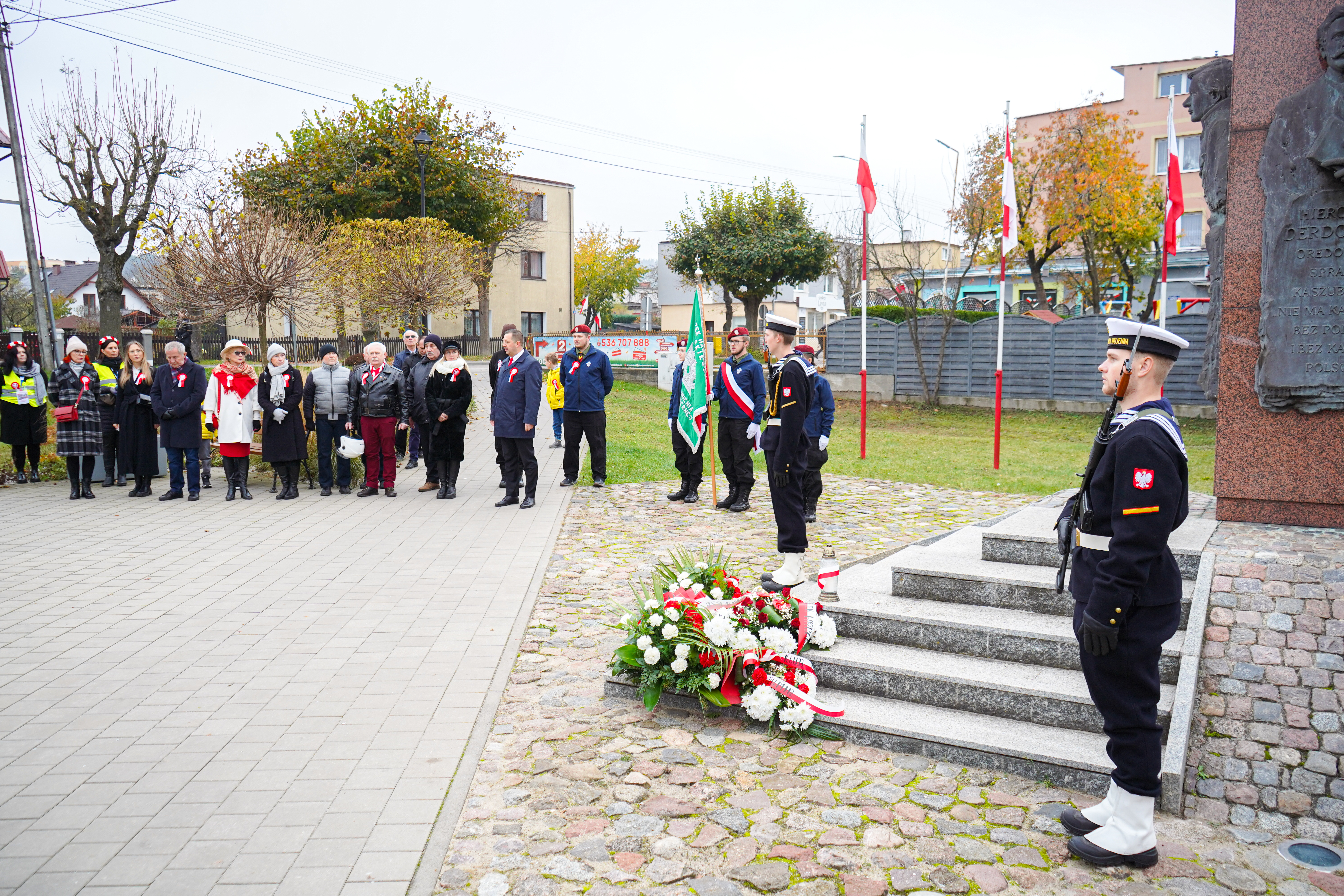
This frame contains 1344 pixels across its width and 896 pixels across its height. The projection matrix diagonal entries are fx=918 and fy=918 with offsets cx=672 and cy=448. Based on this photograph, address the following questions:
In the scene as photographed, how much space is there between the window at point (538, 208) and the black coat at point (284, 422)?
37.3 meters

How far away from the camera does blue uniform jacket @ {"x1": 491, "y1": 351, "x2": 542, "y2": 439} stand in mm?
11703

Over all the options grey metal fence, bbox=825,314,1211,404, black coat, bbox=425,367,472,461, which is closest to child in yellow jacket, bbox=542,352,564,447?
black coat, bbox=425,367,472,461

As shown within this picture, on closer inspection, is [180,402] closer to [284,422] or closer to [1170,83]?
[284,422]

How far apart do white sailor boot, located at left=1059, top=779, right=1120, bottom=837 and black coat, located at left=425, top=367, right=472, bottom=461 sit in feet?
31.1

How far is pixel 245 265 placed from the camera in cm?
2112

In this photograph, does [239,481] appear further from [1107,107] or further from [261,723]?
[1107,107]

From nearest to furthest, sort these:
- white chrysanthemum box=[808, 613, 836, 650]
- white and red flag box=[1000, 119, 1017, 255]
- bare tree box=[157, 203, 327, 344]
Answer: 1. white chrysanthemum box=[808, 613, 836, 650]
2. white and red flag box=[1000, 119, 1017, 255]
3. bare tree box=[157, 203, 327, 344]

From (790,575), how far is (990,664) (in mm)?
1535

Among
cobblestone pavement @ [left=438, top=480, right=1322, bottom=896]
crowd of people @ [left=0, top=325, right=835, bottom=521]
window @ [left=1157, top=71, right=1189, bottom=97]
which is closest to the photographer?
cobblestone pavement @ [left=438, top=480, right=1322, bottom=896]

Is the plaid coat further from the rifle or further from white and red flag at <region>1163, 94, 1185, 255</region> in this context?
white and red flag at <region>1163, 94, 1185, 255</region>

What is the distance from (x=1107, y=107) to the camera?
44688 millimetres

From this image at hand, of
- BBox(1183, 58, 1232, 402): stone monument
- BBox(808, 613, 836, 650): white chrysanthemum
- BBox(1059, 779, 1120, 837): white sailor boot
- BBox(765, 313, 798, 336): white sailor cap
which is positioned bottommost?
BBox(1059, 779, 1120, 837): white sailor boot

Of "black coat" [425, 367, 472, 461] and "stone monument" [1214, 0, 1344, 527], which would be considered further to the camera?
"black coat" [425, 367, 472, 461]

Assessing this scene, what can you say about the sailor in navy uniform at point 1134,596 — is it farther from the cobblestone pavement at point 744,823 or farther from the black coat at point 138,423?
the black coat at point 138,423
